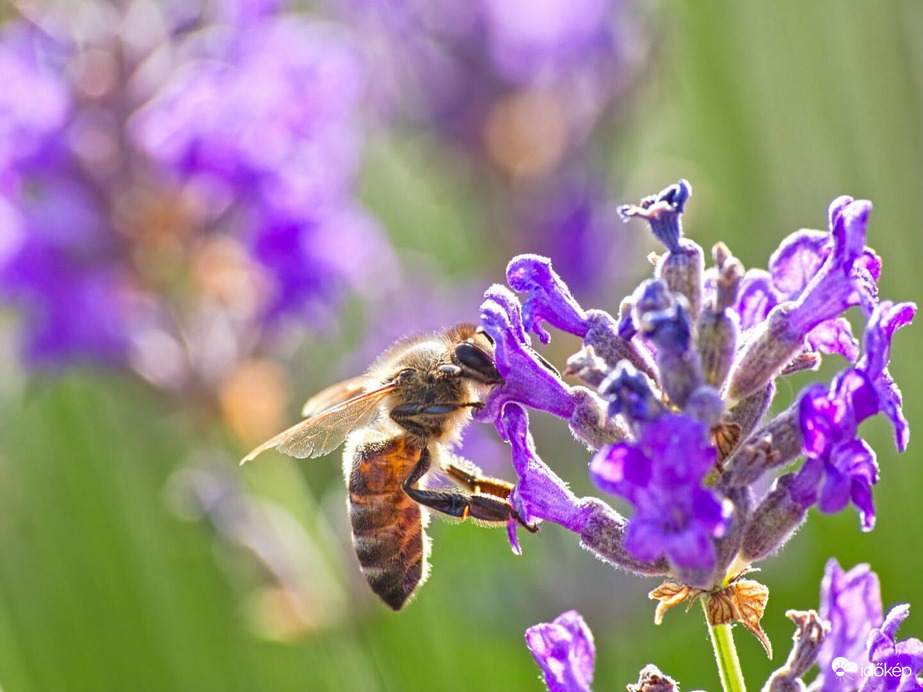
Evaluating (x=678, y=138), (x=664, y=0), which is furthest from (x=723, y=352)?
(x=678, y=138)

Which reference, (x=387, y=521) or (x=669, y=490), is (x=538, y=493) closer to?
(x=669, y=490)

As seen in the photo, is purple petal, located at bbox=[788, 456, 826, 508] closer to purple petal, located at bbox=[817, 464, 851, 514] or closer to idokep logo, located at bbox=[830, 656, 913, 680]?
purple petal, located at bbox=[817, 464, 851, 514]

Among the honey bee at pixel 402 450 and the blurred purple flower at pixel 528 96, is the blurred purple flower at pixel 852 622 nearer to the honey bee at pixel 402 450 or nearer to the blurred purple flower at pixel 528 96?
the honey bee at pixel 402 450

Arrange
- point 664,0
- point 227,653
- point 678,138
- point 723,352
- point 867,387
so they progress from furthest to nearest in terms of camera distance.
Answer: point 678,138 → point 664,0 → point 227,653 → point 723,352 → point 867,387

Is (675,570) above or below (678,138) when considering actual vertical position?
below

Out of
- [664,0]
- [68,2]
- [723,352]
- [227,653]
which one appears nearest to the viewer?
[723,352]

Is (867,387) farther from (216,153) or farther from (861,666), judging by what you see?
(216,153)

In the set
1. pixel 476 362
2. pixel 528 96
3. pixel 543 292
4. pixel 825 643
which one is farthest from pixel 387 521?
pixel 528 96

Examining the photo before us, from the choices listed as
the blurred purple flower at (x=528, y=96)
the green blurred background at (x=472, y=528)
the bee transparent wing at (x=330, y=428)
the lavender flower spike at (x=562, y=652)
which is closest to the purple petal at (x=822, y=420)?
the lavender flower spike at (x=562, y=652)
